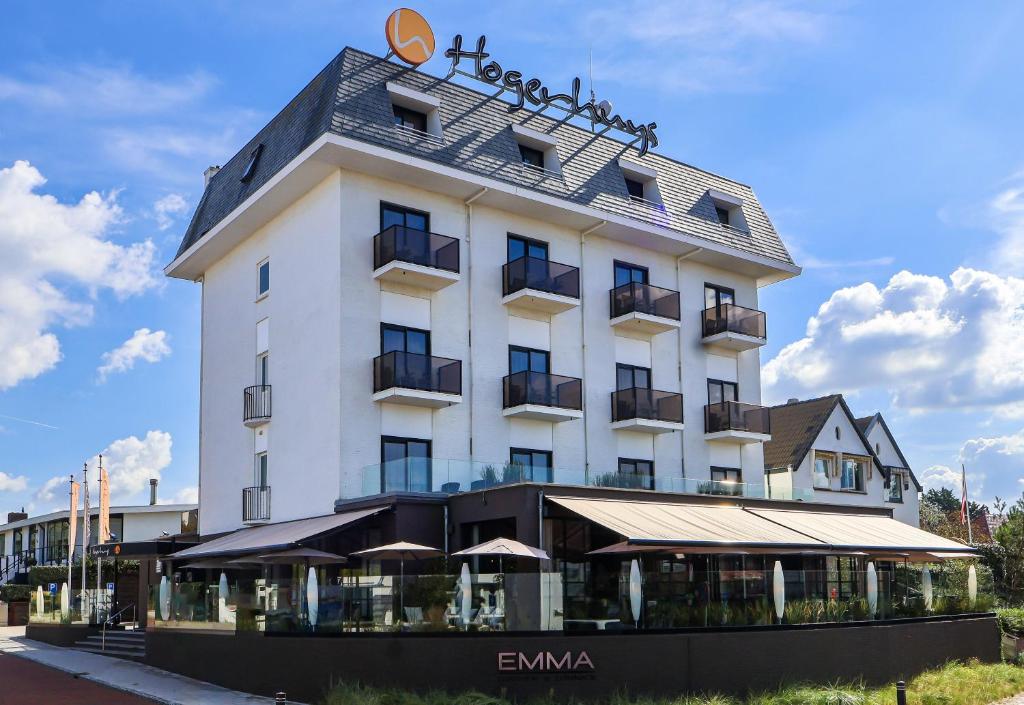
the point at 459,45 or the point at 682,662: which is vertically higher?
the point at 459,45

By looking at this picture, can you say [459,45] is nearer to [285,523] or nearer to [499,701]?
[285,523]

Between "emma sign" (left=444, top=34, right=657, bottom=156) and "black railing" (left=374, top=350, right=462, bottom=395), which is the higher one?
"emma sign" (left=444, top=34, right=657, bottom=156)

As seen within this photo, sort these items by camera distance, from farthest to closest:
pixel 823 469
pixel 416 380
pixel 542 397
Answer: pixel 823 469
pixel 542 397
pixel 416 380

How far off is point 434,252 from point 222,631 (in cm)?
1222

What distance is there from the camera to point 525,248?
113 ft

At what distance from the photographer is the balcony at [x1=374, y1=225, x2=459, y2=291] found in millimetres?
30219

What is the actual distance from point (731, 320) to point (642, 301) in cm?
454

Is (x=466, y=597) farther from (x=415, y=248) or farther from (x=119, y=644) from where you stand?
(x=119, y=644)

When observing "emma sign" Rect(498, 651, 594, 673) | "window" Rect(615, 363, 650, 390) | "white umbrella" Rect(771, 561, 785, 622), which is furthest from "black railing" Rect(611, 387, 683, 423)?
"emma sign" Rect(498, 651, 594, 673)

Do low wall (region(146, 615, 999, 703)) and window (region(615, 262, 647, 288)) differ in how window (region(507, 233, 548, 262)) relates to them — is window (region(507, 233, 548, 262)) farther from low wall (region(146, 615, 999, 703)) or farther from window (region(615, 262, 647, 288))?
low wall (region(146, 615, 999, 703))

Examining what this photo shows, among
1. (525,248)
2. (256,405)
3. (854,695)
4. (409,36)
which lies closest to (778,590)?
(854,695)

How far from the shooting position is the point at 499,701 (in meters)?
19.8

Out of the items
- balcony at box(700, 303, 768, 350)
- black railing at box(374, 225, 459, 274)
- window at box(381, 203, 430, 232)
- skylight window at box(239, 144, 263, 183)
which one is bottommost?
balcony at box(700, 303, 768, 350)

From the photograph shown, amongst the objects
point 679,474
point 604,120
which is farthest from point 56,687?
point 604,120
